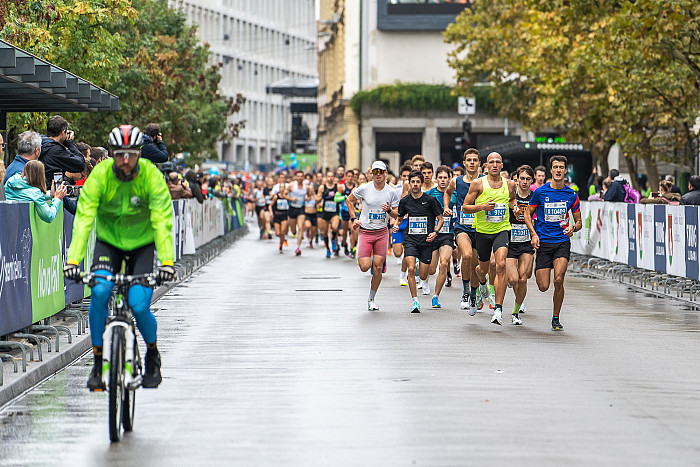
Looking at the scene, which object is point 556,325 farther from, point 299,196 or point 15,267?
point 299,196

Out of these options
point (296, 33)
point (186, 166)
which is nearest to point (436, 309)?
point (186, 166)

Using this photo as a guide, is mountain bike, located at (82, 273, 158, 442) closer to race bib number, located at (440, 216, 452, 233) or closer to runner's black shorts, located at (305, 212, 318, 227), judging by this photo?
race bib number, located at (440, 216, 452, 233)

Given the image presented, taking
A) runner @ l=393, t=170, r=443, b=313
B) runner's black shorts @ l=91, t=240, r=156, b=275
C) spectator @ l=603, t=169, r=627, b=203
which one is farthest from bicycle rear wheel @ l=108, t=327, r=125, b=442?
spectator @ l=603, t=169, r=627, b=203

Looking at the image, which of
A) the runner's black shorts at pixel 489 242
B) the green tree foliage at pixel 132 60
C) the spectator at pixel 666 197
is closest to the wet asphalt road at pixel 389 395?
the runner's black shorts at pixel 489 242

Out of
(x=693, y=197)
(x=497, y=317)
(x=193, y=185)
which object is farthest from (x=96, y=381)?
(x=193, y=185)

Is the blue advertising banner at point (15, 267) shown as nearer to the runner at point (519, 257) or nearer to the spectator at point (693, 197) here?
the runner at point (519, 257)

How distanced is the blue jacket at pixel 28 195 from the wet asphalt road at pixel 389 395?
60.8 inches

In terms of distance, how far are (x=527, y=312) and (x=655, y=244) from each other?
555 centimetres

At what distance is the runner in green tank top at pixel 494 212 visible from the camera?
15.9m

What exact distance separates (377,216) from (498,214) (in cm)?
253

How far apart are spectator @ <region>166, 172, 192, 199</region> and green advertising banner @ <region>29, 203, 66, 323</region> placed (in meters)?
10.4

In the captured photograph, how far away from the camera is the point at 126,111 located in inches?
1496

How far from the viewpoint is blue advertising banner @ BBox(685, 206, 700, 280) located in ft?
66.2

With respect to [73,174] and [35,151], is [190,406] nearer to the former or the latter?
[35,151]
